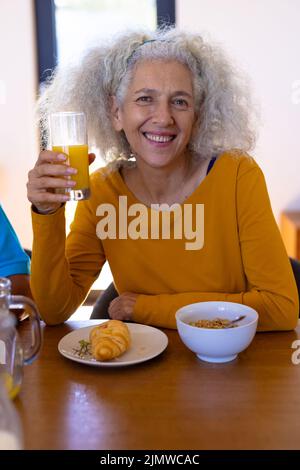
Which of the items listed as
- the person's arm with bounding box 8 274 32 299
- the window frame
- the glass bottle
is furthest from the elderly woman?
the window frame

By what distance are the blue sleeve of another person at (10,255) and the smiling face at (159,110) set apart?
0.40 metres

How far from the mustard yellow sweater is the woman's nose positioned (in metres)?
0.18

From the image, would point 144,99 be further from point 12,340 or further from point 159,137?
point 12,340

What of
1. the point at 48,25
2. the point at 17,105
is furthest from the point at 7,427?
the point at 48,25

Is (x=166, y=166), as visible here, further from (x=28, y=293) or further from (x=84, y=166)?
(x=28, y=293)

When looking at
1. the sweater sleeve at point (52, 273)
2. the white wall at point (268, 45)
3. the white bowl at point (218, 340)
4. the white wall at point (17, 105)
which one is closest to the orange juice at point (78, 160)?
the sweater sleeve at point (52, 273)

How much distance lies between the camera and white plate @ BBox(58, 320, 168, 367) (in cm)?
98

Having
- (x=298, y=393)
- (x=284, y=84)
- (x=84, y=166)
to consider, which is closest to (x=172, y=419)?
(x=298, y=393)

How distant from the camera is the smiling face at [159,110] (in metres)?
1.35

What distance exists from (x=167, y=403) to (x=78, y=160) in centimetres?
54

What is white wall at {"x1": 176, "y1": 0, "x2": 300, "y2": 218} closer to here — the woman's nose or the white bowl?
the woman's nose

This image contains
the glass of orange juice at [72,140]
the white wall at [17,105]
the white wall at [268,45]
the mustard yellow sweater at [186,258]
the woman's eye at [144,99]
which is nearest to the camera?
the glass of orange juice at [72,140]

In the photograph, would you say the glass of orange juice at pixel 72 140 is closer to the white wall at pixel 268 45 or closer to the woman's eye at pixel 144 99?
the woman's eye at pixel 144 99

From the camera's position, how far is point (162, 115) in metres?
1.35
